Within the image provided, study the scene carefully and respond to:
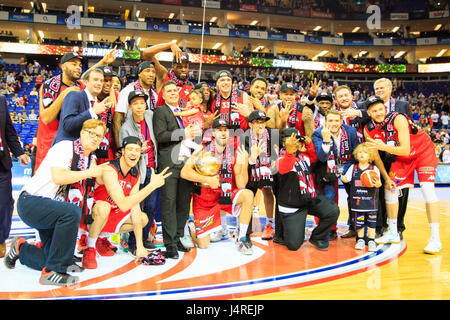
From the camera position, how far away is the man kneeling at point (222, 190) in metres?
4.27

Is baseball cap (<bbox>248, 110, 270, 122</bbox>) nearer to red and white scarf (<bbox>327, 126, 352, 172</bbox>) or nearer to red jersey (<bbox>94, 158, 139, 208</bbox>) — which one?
red and white scarf (<bbox>327, 126, 352, 172</bbox>)

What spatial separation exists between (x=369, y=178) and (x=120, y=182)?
2.80 m

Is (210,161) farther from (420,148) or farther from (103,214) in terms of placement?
(420,148)

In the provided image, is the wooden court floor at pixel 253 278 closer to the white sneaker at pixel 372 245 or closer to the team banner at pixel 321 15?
the white sneaker at pixel 372 245

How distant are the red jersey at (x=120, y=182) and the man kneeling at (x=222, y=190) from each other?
590 mm

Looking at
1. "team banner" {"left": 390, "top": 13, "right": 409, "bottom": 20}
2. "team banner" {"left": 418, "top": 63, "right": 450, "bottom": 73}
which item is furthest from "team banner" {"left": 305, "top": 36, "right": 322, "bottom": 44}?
"team banner" {"left": 418, "top": 63, "right": 450, "bottom": 73}

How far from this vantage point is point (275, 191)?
193 inches

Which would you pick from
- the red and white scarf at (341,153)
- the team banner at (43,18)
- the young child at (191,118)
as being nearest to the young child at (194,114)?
the young child at (191,118)

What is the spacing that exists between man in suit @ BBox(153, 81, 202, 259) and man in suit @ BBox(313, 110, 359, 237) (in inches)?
61.4

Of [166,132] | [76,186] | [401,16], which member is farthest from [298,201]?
[401,16]

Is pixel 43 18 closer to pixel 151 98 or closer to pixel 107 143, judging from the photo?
pixel 151 98
